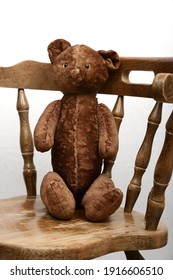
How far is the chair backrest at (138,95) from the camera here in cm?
108

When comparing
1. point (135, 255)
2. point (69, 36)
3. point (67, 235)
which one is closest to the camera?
point (67, 235)

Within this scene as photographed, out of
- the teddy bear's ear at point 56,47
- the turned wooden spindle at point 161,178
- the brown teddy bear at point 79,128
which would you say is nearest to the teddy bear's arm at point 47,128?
the brown teddy bear at point 79,128

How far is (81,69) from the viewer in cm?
120

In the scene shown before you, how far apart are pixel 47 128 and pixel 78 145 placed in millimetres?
75

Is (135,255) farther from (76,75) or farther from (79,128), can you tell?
(76,75)

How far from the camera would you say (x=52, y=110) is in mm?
1246

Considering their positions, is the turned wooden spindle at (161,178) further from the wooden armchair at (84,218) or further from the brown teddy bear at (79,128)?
the brown teddy bear at (79,128)

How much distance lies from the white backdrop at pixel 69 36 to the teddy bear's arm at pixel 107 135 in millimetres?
443

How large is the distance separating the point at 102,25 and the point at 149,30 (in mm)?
138

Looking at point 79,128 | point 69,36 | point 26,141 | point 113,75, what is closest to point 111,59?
point 113,75

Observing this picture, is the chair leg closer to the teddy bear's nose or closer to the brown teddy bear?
the brown teddy bear

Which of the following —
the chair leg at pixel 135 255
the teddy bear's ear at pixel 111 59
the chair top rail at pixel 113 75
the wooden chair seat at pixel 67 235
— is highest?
the teddy bear's ear at pixel 111 59

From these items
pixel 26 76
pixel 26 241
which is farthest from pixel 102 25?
pixel 26 241
